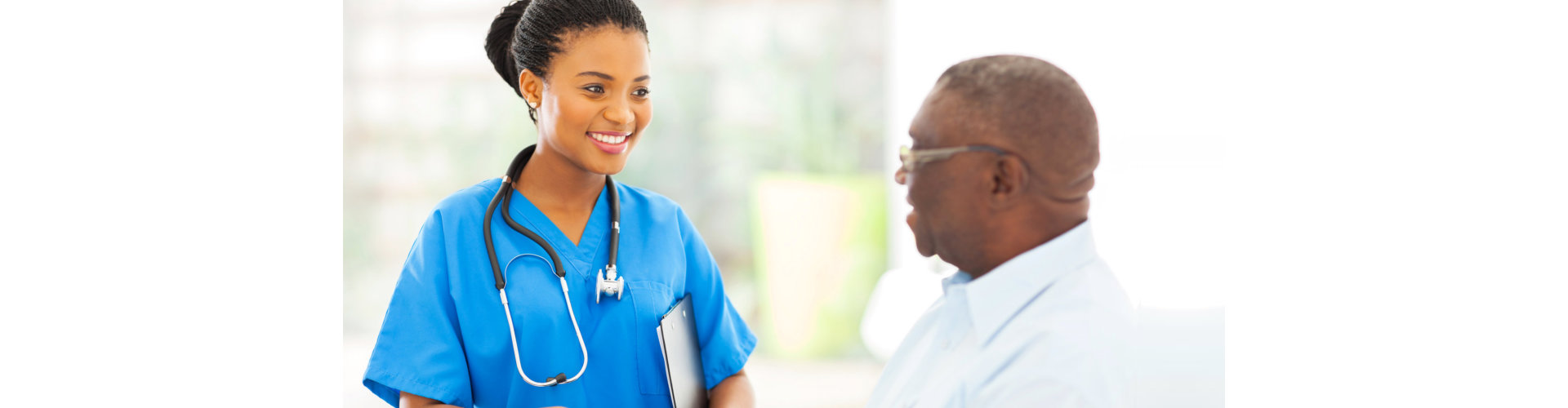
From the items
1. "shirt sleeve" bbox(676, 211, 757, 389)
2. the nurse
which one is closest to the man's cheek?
the nurse

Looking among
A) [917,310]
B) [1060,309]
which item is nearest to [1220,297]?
[917,310]

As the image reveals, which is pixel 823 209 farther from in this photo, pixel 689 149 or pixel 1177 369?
pixel 1177 369

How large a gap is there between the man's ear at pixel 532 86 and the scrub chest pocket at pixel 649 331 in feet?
0.98

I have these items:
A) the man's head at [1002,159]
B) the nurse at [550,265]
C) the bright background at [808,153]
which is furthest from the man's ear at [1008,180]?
the bright background at [808,153]

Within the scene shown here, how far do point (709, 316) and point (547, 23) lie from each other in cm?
52

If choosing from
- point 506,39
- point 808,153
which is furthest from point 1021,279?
point 808,153

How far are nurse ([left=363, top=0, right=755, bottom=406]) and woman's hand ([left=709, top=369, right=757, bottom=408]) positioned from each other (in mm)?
12

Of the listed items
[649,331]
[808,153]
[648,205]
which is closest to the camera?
[649,331]

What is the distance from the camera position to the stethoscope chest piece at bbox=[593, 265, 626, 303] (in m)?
1.26

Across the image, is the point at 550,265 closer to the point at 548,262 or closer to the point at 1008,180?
the point at 548,262

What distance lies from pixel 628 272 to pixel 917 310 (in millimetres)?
2066

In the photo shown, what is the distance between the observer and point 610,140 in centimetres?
125

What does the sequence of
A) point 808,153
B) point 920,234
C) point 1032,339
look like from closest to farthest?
point 1032,339, point 920,234, point 808,153

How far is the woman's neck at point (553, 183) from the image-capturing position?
4.33 ft
